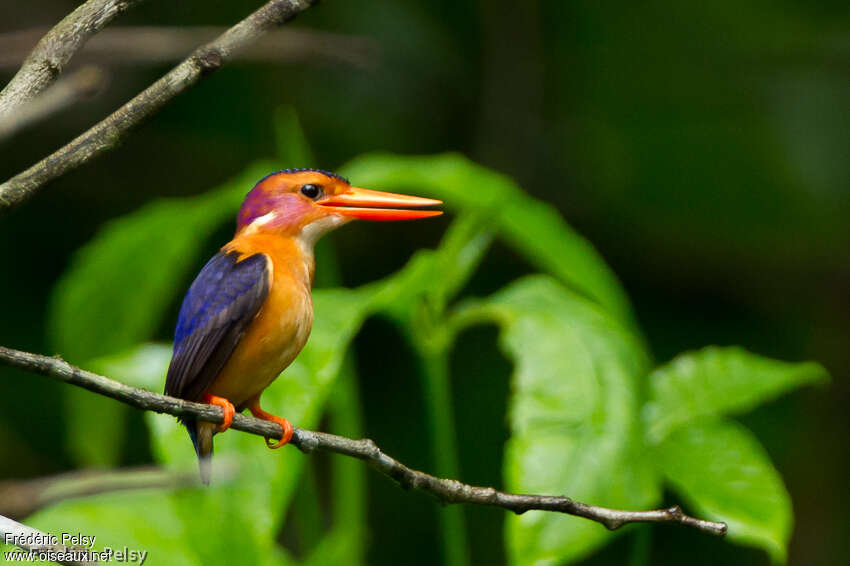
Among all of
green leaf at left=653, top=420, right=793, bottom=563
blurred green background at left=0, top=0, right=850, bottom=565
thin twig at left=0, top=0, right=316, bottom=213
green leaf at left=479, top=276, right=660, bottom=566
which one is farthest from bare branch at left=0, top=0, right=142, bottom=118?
blurred green background at left=0, top=0, right=850, bottom=565

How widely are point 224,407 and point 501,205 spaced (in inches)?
38.1

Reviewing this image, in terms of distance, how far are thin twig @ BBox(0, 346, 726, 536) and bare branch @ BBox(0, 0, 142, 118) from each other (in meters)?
0.20

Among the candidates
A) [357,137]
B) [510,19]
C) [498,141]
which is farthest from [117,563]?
[510,19]

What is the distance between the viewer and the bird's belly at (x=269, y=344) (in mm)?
894

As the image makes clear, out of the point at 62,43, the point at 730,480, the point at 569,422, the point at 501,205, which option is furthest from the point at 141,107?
the point at 730,480

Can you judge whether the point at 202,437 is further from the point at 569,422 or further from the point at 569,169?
the point at 569,169

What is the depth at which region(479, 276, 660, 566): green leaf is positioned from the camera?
53.3 inches

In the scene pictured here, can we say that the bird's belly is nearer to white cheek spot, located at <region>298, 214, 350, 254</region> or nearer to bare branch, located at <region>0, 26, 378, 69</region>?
white cheek spot, located at <region>298, 214, 350, 254</region>

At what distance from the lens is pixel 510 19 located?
→ 11.6 ft

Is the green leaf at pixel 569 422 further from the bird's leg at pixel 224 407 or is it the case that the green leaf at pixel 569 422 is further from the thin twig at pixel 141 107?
the thin twig at pixel 141 107

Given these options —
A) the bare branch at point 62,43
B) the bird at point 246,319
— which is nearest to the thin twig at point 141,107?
the bare branch at point 62,43

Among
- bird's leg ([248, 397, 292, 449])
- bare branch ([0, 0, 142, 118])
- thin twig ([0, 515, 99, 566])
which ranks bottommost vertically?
thin twig ([0, 515, 99, 566])

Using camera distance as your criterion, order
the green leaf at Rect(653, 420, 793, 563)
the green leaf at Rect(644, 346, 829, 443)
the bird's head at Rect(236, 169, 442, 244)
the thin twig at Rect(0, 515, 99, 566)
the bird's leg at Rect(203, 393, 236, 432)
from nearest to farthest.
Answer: the thin twig at Rect(0, 515, 99, 566) < the bird's leg at Rect(203, 393, 236, 432) < the bird's head at Rect(236, 169, 442, 244) < the green leaf at Rect(653, 420, 793, 563) < the green leaf at Rect(644, 346, 829, 443)

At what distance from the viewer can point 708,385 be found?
165cm
